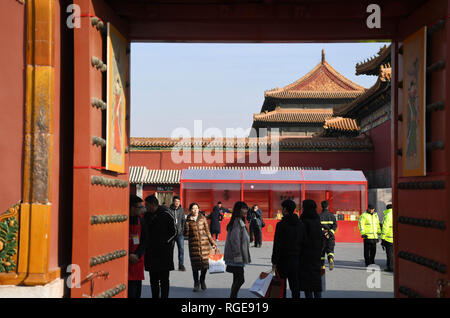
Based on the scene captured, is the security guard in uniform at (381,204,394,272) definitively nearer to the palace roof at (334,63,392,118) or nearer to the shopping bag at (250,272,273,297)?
the shopping bag at (250,272,273,297)

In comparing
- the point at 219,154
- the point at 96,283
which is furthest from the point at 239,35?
the point at 219,154

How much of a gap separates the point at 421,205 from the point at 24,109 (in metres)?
3.39

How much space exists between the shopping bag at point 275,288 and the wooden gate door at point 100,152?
1747mm

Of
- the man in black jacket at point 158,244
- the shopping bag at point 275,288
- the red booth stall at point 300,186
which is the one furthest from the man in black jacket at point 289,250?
the red booth stall at point 300,186

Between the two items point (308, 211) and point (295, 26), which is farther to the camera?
point (308, 211)

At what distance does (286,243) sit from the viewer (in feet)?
22.2

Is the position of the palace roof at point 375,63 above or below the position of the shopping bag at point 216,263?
above

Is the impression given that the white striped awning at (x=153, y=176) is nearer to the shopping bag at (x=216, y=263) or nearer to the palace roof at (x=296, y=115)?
the palace roof at (x=296, y=115)

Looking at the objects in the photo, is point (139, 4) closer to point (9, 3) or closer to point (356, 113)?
point (9, 3)

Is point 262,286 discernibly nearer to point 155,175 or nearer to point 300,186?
point 300,186

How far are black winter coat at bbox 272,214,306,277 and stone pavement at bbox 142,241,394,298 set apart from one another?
1.95 meters

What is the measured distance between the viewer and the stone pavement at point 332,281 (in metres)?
8.87

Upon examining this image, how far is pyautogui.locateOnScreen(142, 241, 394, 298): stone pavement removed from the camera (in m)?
8.87

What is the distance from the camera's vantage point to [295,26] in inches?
217
